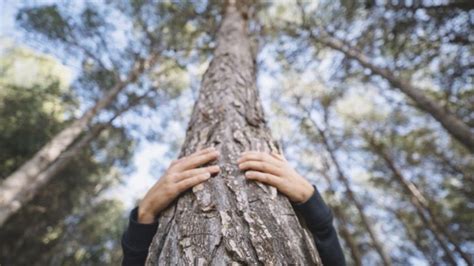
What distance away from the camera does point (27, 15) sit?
7.77 meters

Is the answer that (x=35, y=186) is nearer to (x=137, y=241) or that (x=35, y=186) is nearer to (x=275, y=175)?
(x=137, y=241)

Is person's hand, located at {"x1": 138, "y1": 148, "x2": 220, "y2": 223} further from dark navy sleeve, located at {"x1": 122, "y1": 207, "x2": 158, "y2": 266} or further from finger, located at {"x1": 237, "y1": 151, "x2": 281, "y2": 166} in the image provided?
finger, located at {"x1": 237, "y1": 151, "x2": 281, "y2": 166}

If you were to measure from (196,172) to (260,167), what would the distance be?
0.30m

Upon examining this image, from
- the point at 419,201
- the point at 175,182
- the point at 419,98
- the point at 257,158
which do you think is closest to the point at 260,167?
the point at 257,158

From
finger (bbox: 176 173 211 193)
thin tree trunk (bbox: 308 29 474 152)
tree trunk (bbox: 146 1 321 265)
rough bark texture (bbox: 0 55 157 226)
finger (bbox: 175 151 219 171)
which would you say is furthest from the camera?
rough bark texture (bbox: 0 55 157 226)

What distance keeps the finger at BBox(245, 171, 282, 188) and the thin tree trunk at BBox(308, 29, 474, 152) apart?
498 cm

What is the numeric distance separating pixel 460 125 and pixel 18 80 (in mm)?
14955

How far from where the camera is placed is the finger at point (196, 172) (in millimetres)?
1211

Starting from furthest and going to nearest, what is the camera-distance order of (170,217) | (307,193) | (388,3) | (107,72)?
(107,72)
(388,3)
(307,193)
(170,217)

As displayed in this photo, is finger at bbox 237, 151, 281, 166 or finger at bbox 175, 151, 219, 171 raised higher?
finger at bbox 175, 151, 219, 171

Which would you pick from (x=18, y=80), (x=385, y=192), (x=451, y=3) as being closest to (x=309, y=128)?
(x=451, y=3)

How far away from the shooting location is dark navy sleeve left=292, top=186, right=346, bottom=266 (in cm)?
126

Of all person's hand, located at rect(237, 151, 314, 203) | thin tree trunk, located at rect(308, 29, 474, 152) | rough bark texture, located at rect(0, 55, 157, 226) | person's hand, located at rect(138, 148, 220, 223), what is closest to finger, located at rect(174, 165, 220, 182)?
person's hand, located at rect(138, 148, 220, 223)

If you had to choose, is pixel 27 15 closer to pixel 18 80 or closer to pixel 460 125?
pixel 18 80
